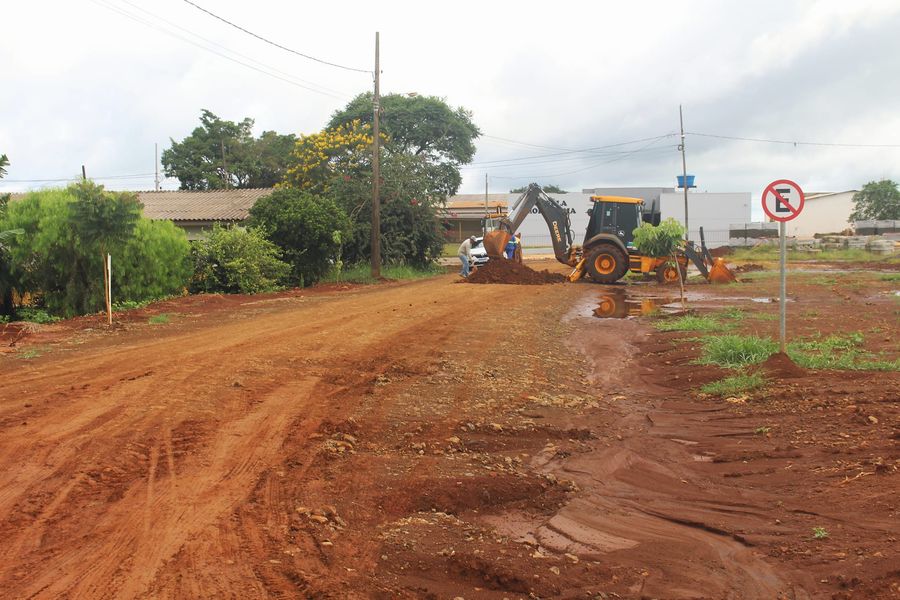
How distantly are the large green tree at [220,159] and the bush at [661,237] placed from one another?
36.7 m

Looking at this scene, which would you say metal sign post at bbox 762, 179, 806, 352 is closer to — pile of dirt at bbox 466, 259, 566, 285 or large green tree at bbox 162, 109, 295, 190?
pile of dirt at bbox 466, 259, 566, 285

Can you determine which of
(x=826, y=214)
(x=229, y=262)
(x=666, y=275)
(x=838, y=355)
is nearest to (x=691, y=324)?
(x=838, y=355)

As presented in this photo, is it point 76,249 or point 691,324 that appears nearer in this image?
point 691,324

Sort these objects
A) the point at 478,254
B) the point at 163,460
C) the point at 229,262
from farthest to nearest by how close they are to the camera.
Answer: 1. the point at 478,254
2. the point at 229,262
3. the point at 163,460

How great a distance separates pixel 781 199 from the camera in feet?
35.0

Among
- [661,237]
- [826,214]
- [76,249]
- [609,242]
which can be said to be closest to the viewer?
[76,249]

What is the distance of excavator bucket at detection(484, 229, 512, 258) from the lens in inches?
1089

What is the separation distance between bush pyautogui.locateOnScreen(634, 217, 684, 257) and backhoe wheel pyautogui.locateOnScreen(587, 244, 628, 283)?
417 centimetres

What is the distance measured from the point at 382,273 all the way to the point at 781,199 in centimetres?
2382

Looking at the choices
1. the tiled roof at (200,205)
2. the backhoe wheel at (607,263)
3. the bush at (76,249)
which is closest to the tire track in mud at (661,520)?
the bush at (76,249)

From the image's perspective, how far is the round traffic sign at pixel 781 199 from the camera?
34.8 ft

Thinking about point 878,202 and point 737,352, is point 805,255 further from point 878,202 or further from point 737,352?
point 737,352

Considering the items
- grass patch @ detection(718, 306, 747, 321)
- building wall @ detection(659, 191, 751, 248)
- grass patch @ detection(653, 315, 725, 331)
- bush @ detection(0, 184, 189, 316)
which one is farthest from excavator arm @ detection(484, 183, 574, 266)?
building wall @ detection(659, 191, 751, 248)

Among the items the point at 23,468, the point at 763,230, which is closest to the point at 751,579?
the point at 23,468
